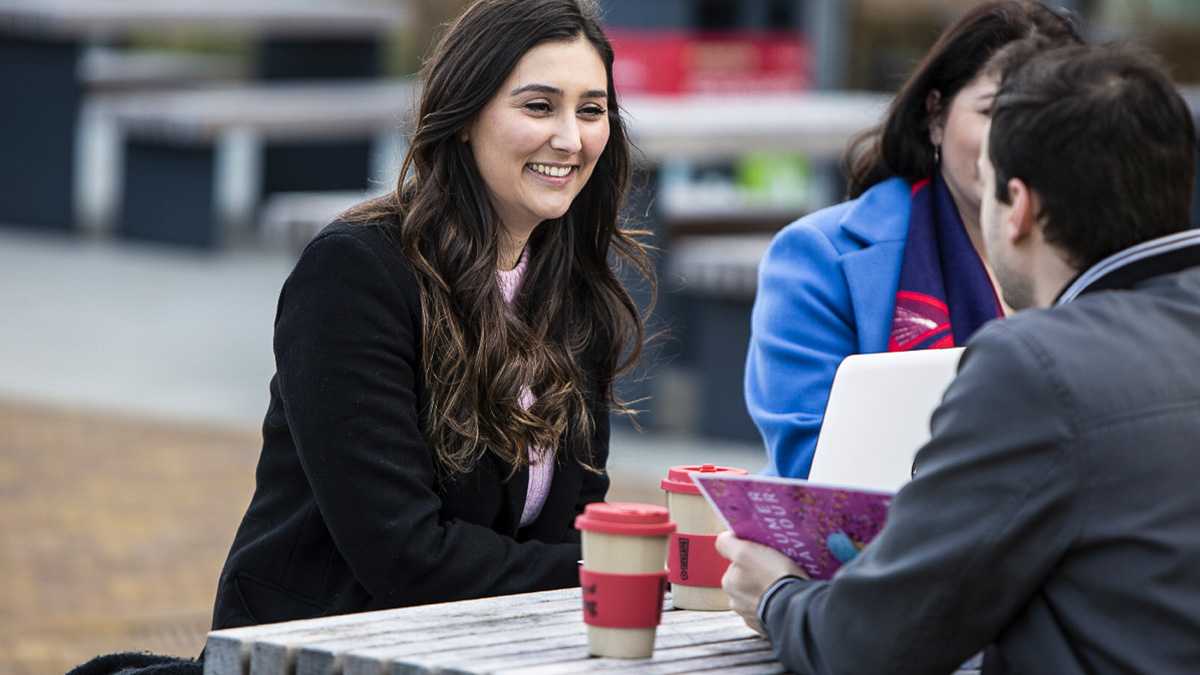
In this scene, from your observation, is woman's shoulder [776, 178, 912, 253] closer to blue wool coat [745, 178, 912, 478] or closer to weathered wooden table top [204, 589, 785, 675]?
blue wool coat [745, 178, 912, 478]

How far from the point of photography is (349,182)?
→ 46.7 ft

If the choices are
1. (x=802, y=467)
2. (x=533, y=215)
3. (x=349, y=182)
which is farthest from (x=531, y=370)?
(x=349, y=182)

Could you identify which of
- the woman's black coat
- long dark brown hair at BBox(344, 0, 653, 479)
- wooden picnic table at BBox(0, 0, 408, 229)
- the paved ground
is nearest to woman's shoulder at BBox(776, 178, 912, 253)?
long dark brown hair at BBox(344, 0, 653, 479)

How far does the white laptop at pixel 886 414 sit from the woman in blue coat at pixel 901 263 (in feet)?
2.89

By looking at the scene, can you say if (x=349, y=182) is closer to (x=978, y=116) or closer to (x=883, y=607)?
(x=978, y=116)

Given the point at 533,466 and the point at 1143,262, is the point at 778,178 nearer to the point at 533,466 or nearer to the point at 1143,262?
the point at 533,466

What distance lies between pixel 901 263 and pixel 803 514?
1.31 meters

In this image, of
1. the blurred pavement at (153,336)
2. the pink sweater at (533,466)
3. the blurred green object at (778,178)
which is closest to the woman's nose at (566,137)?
the pink sweater at (533,466)

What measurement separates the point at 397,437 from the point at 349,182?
12.2 metres

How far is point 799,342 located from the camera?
297 cm

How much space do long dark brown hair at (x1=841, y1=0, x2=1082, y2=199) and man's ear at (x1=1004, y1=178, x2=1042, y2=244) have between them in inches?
50.7

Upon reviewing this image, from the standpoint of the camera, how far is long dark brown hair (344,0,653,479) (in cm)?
246

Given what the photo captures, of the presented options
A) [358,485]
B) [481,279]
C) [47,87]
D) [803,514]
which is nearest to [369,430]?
[358,485]

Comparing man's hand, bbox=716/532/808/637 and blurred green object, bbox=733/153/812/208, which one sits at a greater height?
man's hand, bbox=716/532/808/637
